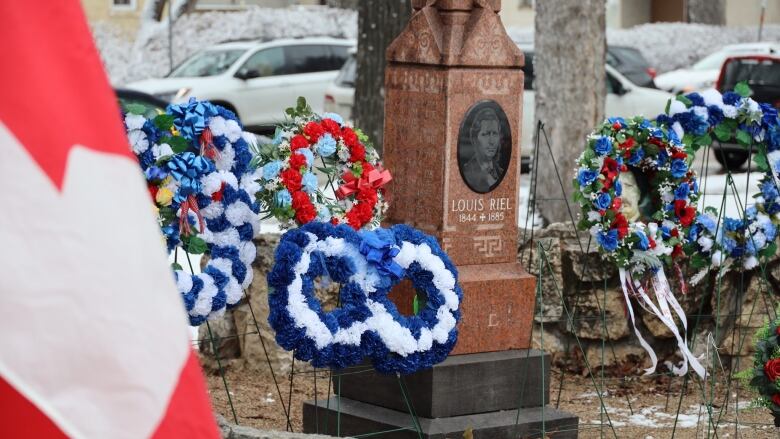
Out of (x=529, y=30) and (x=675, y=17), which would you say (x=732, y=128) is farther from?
(x=675, y=17)

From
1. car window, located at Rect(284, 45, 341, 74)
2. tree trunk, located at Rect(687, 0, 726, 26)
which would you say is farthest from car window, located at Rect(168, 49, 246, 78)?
tree trunk, located at Rect(687, 0, 726, 26)

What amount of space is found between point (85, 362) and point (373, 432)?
4.30 metres

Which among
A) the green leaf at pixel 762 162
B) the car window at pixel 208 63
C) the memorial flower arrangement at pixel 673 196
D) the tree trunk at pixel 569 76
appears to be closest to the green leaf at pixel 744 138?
the memorial flower arrangement at pixel 673 196

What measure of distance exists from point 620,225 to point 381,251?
2.17m

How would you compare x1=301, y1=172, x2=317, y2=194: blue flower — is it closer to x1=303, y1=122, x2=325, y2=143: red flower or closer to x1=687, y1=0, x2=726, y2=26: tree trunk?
x1=303, y1=122, x2=325, y2=143: red flower

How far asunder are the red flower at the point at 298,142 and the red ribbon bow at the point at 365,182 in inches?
10.0

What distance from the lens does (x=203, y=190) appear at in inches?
235

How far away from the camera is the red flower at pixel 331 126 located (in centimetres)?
630

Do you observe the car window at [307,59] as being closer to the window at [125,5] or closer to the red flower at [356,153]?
the window at [125,5]

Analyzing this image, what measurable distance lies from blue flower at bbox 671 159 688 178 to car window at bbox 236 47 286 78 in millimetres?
14763

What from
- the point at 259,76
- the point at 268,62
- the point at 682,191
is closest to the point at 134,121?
the point at 682,191

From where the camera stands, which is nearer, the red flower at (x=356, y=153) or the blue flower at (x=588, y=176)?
the red flower at (x=356, y=153)

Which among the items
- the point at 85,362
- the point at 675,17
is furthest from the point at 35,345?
the point at 675,17

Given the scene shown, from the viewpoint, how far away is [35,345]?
199cm
